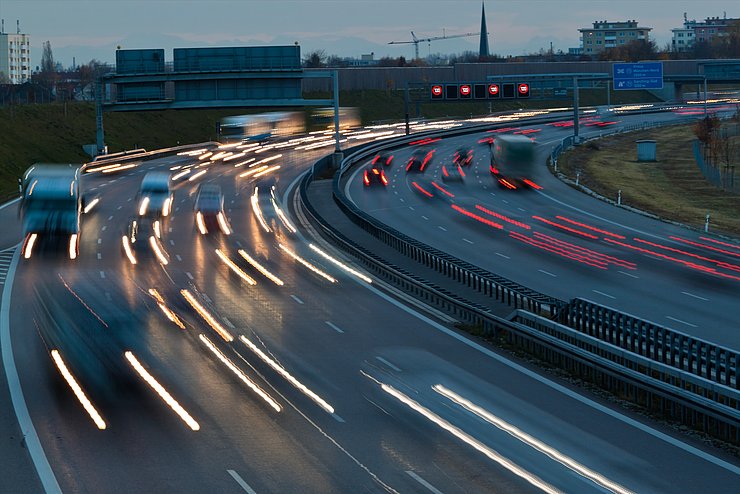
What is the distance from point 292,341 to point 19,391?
839 centimetres

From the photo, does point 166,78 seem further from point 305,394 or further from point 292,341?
point 305,394

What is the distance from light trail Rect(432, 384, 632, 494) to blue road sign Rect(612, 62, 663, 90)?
104152 mm

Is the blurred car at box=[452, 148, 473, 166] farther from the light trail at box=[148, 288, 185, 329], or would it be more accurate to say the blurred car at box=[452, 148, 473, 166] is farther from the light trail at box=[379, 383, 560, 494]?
the light trail at box=[379, 383, 560, 494]

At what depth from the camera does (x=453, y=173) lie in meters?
90.7

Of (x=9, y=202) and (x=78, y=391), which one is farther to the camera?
(x=9, y=202)

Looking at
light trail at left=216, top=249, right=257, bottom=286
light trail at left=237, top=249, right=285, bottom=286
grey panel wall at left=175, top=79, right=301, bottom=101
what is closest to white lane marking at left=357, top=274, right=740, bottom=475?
light trail at left=237, top=249, right=285, bottom=286

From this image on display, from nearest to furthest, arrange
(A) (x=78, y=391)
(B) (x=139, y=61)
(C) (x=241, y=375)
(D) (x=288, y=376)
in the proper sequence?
(A) (x=78, y=391) → (D) (x=288, y=376) → (C) (x=241, y=375) → (B) (x=139, y=61)

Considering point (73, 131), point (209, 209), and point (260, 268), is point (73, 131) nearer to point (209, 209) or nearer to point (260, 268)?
point (209, 209)

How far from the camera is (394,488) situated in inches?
750

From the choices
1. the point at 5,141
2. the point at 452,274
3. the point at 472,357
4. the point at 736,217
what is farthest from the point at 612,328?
the point at 5,141

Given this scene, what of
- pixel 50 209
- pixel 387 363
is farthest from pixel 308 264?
pixel 387 363

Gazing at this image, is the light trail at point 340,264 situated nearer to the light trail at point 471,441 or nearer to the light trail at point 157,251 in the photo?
the light trail at point 157,251

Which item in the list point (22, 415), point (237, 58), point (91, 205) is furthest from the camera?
point (237, 58)

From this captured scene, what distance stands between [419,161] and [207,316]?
65710mm
